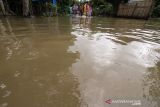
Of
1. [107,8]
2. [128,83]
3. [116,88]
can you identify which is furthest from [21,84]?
[107,8]

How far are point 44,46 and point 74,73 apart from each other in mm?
2104

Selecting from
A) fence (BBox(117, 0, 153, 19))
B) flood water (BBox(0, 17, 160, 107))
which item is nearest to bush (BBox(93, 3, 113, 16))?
fence (BBox(117, 0, 153, 19))

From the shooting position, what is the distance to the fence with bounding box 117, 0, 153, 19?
17.0 metres

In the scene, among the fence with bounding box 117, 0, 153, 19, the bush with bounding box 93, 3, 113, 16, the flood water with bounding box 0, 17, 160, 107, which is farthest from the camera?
the bush with bounding box 93, 3, 113, 16

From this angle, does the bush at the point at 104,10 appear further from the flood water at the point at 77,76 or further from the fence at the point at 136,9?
the flood water at the point at 77,76

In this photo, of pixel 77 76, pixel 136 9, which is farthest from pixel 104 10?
pixel 77 76

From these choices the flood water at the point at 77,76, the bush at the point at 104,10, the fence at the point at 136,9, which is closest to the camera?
the flood water at the point at 77,76

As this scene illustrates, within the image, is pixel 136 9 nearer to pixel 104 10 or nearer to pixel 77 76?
pixel 104 10

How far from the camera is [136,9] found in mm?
18578

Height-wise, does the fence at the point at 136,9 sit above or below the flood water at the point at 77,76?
above

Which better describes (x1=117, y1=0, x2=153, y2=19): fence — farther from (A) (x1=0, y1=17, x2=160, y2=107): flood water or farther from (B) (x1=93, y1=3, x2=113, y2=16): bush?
(A) (x1=0, y1=17, x2=160, y2=107): flood water

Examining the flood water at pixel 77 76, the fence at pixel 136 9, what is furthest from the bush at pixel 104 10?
the flood water at pixel 77 76

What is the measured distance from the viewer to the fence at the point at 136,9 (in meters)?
17.0

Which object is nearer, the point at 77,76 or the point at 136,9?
the point at 77,76
